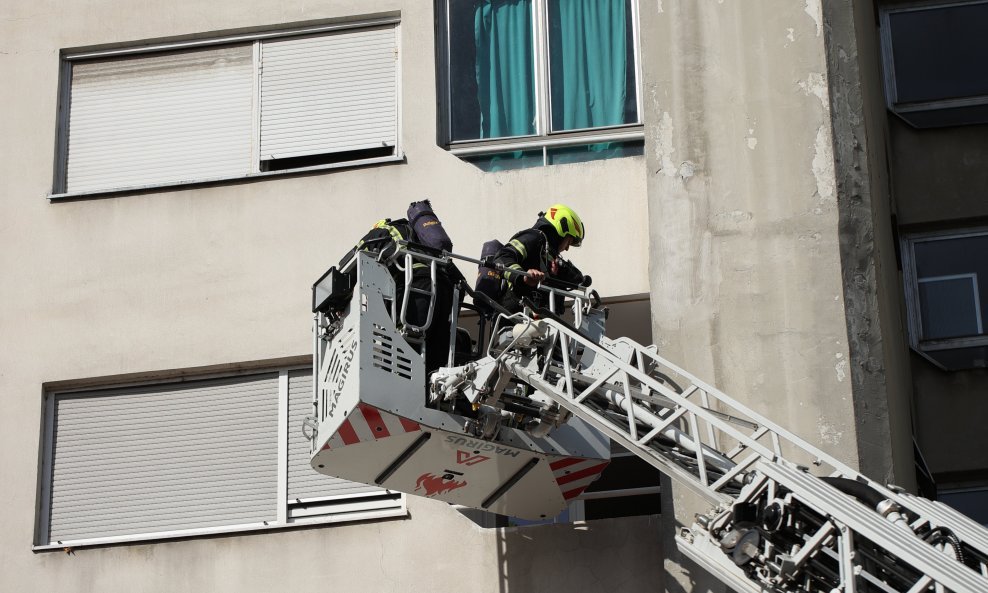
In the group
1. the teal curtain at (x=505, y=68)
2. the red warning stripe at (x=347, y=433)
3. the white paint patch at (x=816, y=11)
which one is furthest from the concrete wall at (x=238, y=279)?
the red warning stripe at (x=347, y=433)

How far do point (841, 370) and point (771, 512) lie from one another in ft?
8.68

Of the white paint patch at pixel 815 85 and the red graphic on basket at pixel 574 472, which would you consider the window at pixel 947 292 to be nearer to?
the white paint patch at pixel 815 85

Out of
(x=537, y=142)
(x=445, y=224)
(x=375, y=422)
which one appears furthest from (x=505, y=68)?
(x=375, y=422)

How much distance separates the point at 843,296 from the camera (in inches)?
494

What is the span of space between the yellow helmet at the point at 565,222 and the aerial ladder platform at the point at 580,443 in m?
0.46

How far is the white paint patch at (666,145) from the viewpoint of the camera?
13.3 m

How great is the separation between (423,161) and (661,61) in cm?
229

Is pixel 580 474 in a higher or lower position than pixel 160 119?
lower

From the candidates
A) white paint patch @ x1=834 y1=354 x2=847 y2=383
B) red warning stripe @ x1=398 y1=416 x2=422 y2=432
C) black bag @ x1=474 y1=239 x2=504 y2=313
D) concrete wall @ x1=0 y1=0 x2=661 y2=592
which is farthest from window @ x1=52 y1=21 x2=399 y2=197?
white paint patch @ x1=834 y1=354 x2=847 y2=383

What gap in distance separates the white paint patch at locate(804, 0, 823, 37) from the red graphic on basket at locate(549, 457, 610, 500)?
3931 millimetres

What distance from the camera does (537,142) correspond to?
47.8 feet

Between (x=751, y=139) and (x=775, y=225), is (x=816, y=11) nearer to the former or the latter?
(x=751, y=139)

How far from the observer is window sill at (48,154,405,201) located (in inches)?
576

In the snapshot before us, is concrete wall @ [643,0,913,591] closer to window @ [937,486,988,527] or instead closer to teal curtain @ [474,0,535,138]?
window @ [937,486,988,527]
